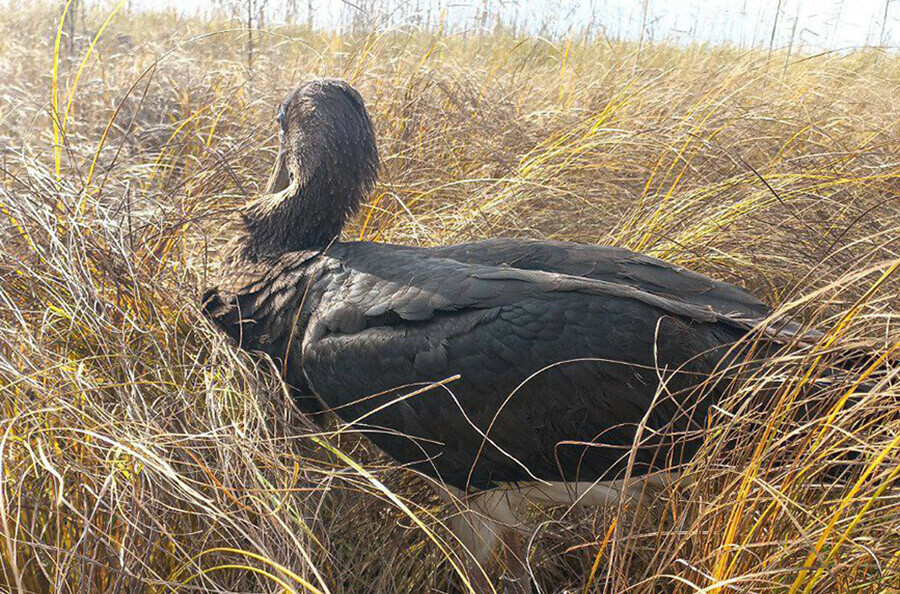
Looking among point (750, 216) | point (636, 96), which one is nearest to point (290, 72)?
point (636, 96)

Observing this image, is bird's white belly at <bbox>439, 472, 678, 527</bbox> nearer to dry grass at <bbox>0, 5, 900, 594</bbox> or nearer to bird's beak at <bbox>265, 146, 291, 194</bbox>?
dry grass at <bbox>0, 5, 900, 594</bbox>

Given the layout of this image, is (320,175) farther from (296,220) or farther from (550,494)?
(550,494)

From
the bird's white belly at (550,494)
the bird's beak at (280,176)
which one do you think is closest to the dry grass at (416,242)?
the bird's white belly at (550,494)

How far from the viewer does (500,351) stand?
7.20ft

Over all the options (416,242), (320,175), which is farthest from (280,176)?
(416,242)

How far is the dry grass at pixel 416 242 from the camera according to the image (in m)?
1.67

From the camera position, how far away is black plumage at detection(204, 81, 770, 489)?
2.13 meters

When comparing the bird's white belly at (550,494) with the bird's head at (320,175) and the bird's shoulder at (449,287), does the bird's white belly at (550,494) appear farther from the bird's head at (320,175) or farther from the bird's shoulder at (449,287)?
the bird's head at (320,175)

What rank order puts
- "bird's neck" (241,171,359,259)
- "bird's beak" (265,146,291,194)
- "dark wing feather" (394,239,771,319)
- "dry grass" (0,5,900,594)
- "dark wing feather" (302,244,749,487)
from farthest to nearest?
"bird's beak" (265,146,291,194)
"bird's neck" (241,171,359,259)
"dark wing feather" (394,239,771,319)
"dark wing feather" (302,244,749,487)
"dry grass" (0,5,900,594)

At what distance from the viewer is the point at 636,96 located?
13.1 ft

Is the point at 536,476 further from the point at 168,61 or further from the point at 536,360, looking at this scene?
the point at 168,61

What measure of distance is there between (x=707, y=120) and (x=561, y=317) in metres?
1.94

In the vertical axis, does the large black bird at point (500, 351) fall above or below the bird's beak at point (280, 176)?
below

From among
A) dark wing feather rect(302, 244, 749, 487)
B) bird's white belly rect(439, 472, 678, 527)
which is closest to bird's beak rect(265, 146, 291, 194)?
dark wing feather rect(302, 244, 749, 487)
